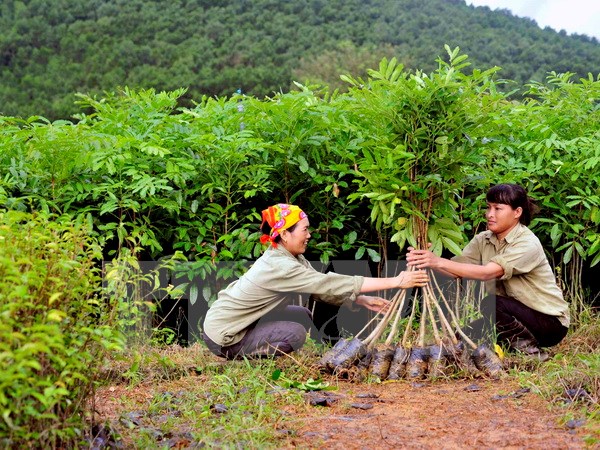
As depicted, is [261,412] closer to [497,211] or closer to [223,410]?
[223,410]

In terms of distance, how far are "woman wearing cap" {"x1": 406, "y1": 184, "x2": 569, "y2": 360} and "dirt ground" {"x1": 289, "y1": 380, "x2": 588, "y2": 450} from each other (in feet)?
2.25

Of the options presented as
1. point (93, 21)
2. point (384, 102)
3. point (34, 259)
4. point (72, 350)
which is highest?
point (93, 21)

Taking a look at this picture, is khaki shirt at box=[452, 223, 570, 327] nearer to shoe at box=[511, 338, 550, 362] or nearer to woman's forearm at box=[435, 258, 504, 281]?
woman's forearm at box=[435, 258, 504, 281]

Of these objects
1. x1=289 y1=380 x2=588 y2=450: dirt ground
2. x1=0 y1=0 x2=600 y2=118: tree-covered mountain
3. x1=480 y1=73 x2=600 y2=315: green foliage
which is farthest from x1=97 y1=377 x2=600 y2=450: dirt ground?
x1=0 y1=0 x2=600 y2=118: tree-covered mountain

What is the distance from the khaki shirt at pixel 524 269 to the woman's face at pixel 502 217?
5cm

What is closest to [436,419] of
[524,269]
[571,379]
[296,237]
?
[571,379]

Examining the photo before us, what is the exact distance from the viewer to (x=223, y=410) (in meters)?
3.81

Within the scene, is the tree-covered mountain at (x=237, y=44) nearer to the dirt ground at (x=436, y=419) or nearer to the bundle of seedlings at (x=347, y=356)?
the bundle of seedlings at (x=347, y=356)

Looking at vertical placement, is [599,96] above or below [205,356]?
above

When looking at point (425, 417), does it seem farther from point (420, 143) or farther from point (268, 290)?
point (420, 143)

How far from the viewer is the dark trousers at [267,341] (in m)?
4.84

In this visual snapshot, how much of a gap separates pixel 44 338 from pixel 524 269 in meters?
3.40

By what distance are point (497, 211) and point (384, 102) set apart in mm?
1048

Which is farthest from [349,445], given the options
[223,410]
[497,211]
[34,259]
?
[497,211]
